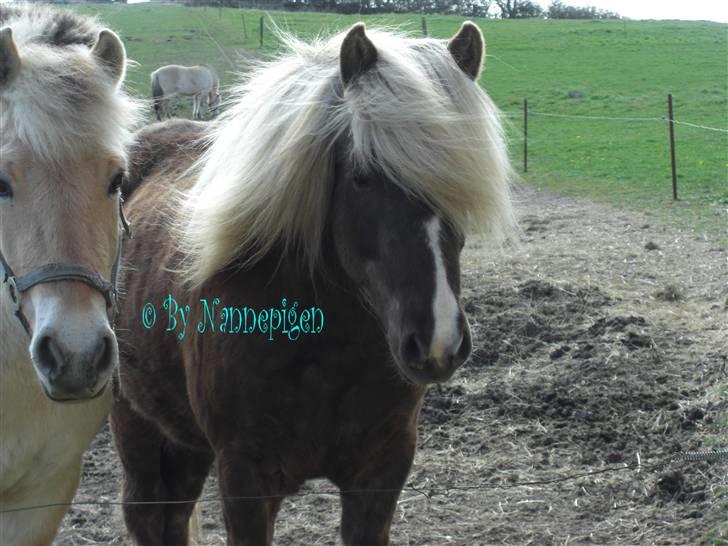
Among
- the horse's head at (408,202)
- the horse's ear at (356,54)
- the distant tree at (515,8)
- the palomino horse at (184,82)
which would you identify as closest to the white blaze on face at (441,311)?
the horse's head at (408,202)

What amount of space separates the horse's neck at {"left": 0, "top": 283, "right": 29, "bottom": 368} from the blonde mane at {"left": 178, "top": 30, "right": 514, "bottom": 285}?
1.78 feet

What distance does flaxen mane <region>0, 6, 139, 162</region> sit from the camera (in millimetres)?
2373

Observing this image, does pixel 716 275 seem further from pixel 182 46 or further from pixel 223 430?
pixel 182 46

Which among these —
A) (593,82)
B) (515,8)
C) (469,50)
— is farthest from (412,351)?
(515,8)

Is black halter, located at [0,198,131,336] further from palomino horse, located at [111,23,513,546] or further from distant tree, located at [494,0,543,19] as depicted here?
distant tree, located at [494,0,543,19]

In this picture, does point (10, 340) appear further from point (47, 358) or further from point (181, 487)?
point (181, 487)

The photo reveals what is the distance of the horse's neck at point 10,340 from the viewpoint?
2.74 m

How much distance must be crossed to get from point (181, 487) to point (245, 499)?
1.16 meters

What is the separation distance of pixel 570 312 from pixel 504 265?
1526mm

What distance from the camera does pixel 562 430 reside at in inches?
191

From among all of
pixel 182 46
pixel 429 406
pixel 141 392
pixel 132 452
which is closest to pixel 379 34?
pixel 141 392

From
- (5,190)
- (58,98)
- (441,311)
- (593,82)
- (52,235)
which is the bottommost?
(593,82)

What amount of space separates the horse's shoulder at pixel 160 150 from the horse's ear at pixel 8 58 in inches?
53.5

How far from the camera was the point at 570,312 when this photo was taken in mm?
6555
